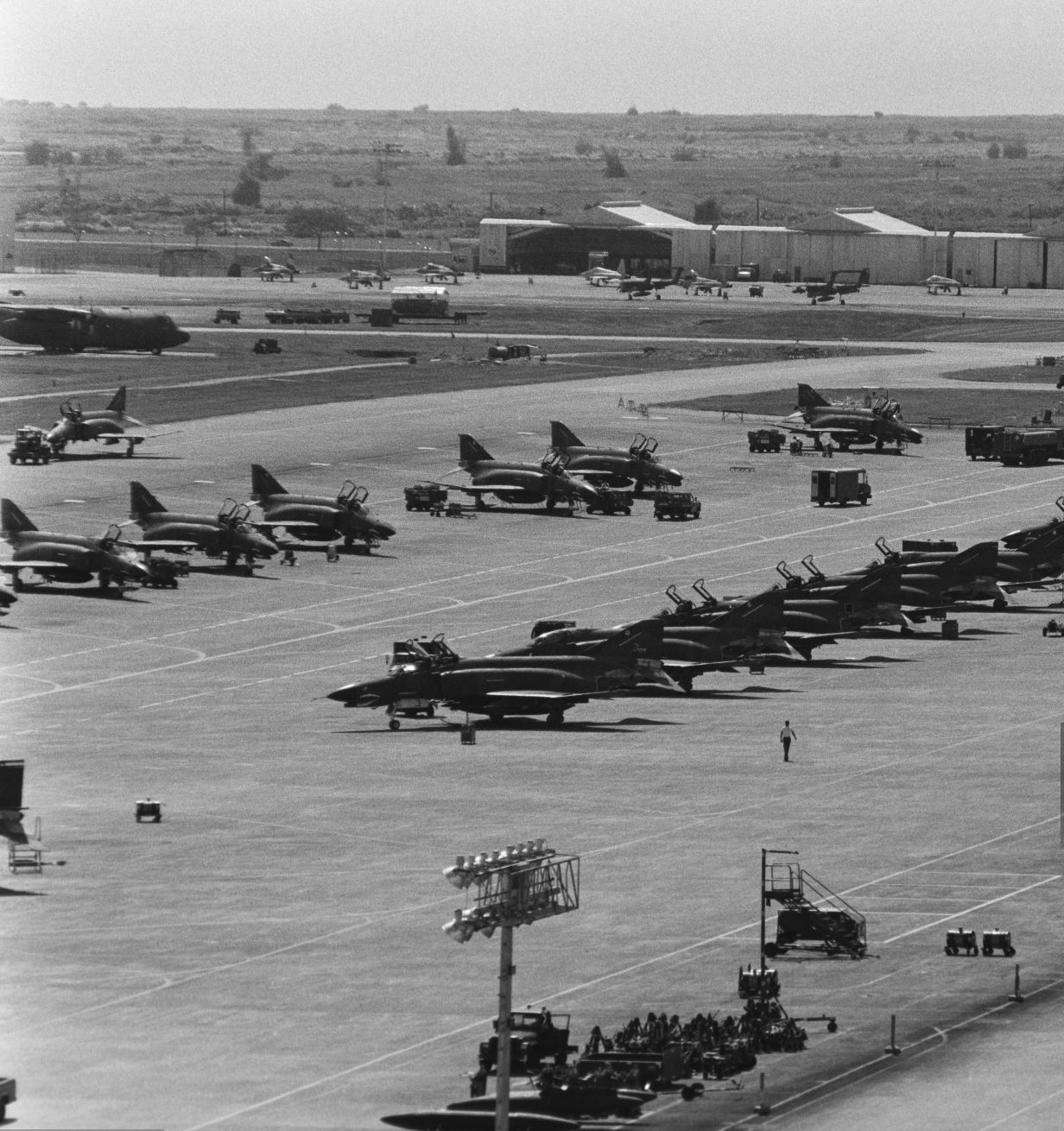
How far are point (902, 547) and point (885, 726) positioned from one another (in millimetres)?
43291

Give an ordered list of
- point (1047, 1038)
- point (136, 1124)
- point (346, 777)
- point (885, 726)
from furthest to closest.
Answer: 1. point (885, 726)
2. point (346, 777)
3. point (1047, 1038)
4. point (136, 1124)

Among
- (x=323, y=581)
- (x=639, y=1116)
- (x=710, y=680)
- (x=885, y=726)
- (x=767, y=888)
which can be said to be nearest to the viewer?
(x=639, y=1116)

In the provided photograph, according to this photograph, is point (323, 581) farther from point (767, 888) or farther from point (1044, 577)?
point (767, 888)

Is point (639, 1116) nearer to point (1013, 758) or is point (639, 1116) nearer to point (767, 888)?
point (767, 888)

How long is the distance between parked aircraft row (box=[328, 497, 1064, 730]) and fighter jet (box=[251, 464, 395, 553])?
69.9 ft

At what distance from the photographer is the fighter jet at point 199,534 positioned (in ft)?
470

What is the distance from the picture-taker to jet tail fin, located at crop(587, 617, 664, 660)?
109562mm

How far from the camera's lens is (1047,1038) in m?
64.9

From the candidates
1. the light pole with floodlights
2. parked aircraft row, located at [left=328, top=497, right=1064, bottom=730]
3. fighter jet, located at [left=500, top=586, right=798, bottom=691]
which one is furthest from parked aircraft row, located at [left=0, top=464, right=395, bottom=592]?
the light pole with floodlights

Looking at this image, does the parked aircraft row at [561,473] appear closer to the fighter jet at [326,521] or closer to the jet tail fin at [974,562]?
the fighter jet at [326,521]

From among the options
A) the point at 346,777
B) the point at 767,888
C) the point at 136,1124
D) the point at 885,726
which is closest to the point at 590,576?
the point at 885,726

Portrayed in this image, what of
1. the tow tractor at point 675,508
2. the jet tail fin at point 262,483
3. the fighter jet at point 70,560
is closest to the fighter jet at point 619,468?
the tow tractor at point 675,508

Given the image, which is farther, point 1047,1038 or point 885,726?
point 885,726

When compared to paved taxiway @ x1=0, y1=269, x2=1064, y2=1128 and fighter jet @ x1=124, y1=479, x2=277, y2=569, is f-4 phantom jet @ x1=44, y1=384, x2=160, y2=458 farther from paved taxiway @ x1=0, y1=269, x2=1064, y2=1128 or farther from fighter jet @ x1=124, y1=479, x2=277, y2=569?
paved taxiway @ x1=0, y1=269, x2=1064, y2=1128
